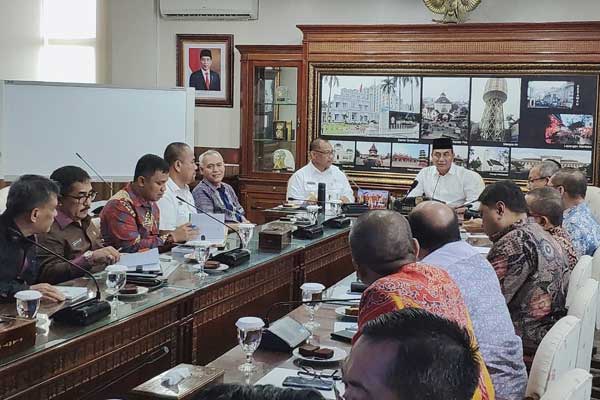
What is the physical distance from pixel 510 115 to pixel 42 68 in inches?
172

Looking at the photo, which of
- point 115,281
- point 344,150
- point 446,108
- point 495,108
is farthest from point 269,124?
point 115,281

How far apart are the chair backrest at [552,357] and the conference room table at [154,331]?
4.30ft

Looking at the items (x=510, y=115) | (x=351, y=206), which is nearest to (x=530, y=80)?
(x=510, y=115)

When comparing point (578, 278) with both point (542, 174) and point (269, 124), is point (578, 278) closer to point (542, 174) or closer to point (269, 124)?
point (542, 174)

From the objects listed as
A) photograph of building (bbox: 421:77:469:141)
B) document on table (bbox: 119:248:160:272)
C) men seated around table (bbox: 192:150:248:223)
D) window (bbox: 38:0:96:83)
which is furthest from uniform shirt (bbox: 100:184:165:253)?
window (bbox: 38:0:96:83)

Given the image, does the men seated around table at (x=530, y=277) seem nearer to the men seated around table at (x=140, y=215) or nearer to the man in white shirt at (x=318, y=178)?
the men seated around table at (x=140, y=215)

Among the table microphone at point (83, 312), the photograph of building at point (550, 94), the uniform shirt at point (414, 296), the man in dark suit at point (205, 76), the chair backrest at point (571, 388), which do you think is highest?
the man in dark suit at point (205, 76)

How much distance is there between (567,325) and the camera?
226 cm

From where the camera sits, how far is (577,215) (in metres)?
4.50

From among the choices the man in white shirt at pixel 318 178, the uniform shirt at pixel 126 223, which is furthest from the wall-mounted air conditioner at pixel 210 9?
the uniform shirt at pixel 126 223

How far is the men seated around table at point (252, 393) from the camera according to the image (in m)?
0.91

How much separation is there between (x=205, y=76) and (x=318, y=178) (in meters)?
2.00

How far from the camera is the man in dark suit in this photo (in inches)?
301

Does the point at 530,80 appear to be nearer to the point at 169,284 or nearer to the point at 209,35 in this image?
the point at 209,35
